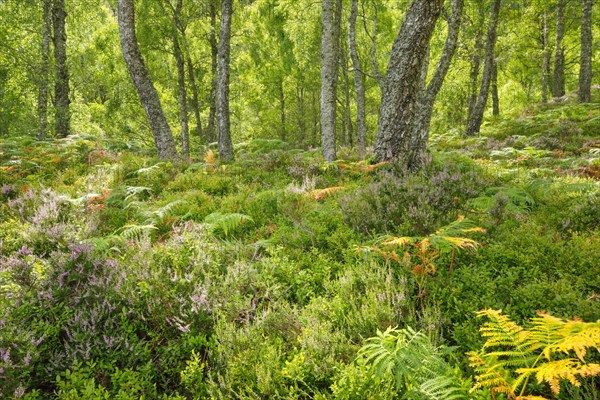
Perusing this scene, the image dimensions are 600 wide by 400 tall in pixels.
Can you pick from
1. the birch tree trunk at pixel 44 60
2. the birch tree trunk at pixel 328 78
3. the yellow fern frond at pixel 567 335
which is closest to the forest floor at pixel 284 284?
the yellow fern frond at pixel 567 335

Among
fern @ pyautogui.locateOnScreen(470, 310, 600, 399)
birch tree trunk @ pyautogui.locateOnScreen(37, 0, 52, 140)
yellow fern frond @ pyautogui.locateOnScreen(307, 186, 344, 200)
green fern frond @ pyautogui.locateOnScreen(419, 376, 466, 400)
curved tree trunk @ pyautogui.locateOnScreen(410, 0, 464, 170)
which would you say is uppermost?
birch tree trunk @ pyautogui.locateOnScreen(37, 0, 52, 140)

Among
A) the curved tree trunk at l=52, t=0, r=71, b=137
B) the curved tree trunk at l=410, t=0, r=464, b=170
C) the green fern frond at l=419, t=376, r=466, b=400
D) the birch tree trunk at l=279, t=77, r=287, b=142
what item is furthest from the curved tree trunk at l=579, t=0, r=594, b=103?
the curved tree trunk at l=52, t=0, r=71, b=137

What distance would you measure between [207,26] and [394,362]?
15.4 metres

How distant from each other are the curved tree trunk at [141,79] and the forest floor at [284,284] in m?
3.93

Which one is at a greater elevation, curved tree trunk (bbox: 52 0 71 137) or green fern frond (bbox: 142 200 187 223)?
curved tree trunk (bbox: 52 0 71 137)

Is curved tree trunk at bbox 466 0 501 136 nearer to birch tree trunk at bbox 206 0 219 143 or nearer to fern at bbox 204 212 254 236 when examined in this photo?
birch tree trunk at bbox 206 0 219 143

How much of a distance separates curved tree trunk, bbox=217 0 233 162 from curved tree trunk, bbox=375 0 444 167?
16.5 ft

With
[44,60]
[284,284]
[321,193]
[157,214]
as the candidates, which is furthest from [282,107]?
[284,284]

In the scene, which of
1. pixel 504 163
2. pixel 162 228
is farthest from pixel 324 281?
pixel 504 163

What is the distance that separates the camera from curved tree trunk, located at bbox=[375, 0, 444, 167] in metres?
5.84

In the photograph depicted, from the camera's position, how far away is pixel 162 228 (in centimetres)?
520

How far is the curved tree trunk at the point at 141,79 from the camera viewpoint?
8570 mm

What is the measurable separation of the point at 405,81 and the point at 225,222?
4.18 m

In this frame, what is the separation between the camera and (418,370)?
7.11 ft
